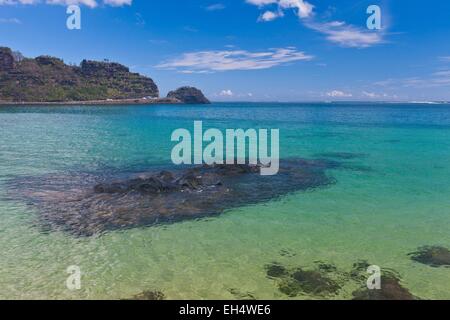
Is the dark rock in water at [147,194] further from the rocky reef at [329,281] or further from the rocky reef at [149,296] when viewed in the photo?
the rocky reef at [329,281]

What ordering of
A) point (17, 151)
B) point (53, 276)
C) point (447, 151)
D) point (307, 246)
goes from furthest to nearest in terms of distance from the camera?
1. point (447, 151)
2. point (17, 151)
3. point (307, 246)
4. point (53, 276)

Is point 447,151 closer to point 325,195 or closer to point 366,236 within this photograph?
point 325,195

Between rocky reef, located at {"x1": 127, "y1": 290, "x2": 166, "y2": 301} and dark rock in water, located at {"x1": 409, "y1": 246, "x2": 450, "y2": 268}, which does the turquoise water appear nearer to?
rocky reef, located at {"x1": 127, "y1": 290, "x2": 166, "y2": 301}

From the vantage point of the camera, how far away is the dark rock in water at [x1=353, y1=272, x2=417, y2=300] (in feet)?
35.9

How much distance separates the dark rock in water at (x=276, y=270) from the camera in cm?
1228

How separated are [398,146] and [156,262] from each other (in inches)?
1676

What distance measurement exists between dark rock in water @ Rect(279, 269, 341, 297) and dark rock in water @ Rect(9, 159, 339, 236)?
23.0 feet

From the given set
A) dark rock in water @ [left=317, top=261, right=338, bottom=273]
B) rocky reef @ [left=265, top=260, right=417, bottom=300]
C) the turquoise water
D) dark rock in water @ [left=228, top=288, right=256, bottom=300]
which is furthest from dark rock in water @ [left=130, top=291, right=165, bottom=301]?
dark rock in water @ [left=317, top=261, right=338, bottom=273]

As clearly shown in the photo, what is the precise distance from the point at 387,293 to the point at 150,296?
6916 millimetres

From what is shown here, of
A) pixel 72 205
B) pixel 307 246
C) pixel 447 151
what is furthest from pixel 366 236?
pixel 447 151
